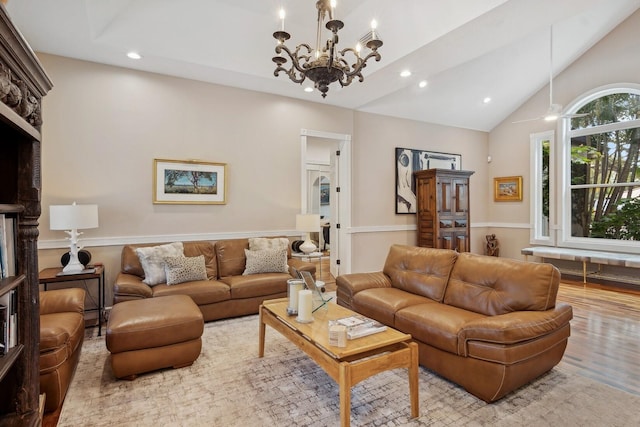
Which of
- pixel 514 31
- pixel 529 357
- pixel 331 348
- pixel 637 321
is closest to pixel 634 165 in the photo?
pixel 637 321

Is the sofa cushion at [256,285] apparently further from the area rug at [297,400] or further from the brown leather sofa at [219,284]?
the area rug at [297,400]

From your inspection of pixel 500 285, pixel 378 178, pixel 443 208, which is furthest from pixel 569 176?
pixel 500 285

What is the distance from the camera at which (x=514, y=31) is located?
3.39 meters

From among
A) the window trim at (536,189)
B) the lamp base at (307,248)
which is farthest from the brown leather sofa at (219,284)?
the window trim at (536,189)

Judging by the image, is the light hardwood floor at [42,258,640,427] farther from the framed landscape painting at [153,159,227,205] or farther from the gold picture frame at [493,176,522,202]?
the gold picture frame at [493,176,522,202]

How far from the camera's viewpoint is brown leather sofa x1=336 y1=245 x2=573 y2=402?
86.1 inches

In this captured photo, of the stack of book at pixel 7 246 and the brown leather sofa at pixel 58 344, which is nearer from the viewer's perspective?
the stack of book at pixel 7 246

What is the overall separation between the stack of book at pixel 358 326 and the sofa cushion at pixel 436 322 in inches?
17.8

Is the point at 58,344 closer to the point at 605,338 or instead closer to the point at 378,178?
the point at 605,338

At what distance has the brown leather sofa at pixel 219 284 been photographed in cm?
355

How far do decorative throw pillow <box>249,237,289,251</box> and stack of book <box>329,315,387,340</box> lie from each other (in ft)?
7.50

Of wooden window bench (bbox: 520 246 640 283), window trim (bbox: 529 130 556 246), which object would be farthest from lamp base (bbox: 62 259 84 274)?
window trim (bbox: 529 130 556 246)

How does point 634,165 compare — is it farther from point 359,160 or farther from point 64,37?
point 64,37

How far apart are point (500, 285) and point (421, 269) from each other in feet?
2.71
